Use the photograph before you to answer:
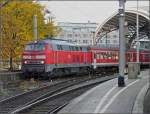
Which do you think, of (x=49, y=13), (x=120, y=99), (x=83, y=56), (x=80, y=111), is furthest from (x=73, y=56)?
(x=80, y=111)

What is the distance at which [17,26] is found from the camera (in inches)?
1789

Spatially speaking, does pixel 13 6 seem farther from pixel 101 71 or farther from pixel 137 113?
pixel 137 113

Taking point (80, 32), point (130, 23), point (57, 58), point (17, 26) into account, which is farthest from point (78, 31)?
point (57, 58)

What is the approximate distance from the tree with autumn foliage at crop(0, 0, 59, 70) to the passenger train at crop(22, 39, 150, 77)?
554 centimetres

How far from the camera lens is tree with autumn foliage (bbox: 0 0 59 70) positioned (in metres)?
44.6

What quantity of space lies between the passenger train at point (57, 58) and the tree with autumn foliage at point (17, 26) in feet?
18.2

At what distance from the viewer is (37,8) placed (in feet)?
171

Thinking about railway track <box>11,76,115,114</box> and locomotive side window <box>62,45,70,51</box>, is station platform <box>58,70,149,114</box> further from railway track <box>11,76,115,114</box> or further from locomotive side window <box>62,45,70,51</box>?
locomotive side window <box>62,45,70,51</box>

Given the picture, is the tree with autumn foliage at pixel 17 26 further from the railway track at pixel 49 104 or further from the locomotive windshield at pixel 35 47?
the railway track at pixel 49 104

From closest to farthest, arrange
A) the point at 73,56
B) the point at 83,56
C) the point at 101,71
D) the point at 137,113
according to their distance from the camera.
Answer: the point at 137,113
the point at 73,56
the point at 83,56
the point at 101,71

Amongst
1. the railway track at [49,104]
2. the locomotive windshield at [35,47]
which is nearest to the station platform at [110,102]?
the railway track at [49,104]

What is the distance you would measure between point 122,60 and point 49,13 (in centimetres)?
3806

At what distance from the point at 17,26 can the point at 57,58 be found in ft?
28.5

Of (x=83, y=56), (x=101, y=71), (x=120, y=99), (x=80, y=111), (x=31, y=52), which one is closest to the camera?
(x=80, y=111)
